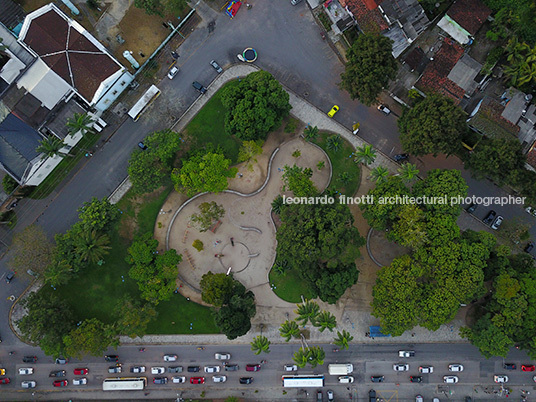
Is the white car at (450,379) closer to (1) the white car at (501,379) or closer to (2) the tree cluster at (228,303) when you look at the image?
(1) the white car at (501,379)

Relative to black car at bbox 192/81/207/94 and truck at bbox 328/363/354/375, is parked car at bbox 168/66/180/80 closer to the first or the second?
black car at bbox 192/81/207/94

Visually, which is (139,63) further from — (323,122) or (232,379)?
(232,379)

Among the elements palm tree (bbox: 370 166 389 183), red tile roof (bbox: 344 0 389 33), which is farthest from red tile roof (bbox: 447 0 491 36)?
palm tree (bbox: 370 166 389 183)

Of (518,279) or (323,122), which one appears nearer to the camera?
(518,279)

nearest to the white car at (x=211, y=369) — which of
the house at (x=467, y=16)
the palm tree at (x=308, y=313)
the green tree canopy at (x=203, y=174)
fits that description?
the palm tree at (x=308, y=313)

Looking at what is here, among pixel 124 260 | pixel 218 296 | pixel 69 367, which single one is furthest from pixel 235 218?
pixel 69 367
